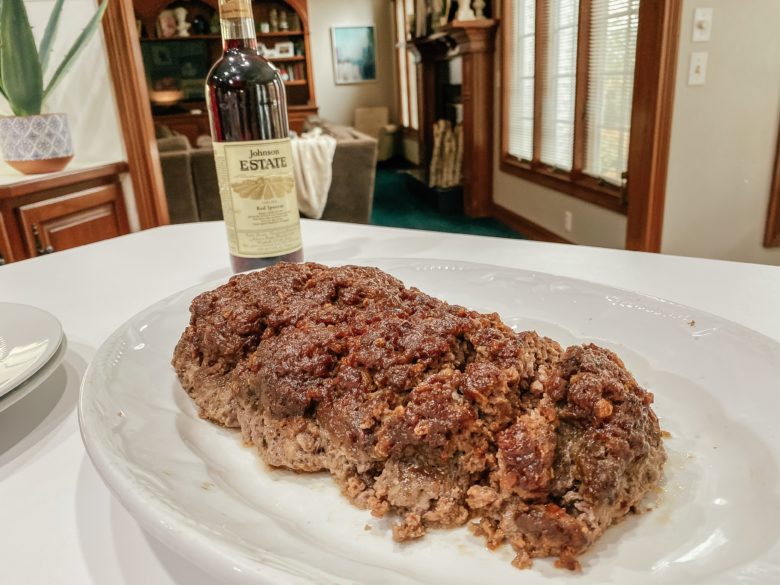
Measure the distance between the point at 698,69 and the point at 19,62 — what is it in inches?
118

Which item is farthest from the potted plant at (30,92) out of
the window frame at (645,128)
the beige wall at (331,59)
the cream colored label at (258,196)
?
the beige wall at (331,59)

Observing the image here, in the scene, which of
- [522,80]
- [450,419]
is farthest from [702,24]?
[450,419]

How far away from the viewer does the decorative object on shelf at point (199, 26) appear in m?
8.84

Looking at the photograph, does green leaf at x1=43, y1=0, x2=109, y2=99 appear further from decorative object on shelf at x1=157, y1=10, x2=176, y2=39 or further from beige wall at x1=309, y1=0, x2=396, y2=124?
beige wall at x1=309, y1=0, x2=396, y2=124

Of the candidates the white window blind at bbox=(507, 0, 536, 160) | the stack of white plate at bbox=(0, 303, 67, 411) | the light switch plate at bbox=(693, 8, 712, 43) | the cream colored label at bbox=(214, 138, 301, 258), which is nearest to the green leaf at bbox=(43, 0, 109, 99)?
the cream colored label at bbox=(214, 138, 301, 258)

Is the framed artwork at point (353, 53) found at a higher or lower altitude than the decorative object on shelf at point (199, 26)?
lower

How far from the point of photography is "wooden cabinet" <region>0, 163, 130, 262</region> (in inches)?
83.7

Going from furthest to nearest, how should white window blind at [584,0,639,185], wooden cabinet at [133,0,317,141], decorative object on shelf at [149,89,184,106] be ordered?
decorative object on shelf at [149,89,184,106] → wooden cabinet at [133,0,317,141] → white window blind at [584,0,639,185]

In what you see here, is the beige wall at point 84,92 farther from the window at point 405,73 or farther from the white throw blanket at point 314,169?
the window at point 405,73

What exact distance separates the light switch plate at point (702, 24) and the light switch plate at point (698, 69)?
7cm

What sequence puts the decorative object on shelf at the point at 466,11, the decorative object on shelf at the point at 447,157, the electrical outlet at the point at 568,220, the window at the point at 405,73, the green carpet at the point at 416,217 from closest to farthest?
the electrical outlet at the point at 568,220 → the decorative object on shelf at the point at 466,11 → the green carpet at the point at 416,217 → the decorative object on shelf at the point at 447,157 → the window at the point at 405,73

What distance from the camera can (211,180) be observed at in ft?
13.7

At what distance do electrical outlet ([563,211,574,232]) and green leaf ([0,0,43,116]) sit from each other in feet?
11.0

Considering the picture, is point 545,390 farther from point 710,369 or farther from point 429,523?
point 710,369
